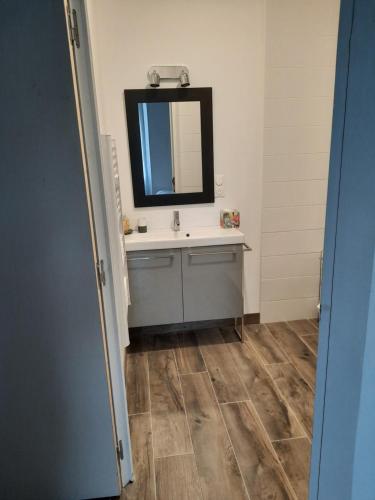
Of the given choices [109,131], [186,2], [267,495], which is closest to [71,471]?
[267,495]

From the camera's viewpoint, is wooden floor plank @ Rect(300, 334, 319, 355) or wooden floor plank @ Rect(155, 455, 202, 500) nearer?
wooden floor plank @ Rect(155, 455, 202, 500)

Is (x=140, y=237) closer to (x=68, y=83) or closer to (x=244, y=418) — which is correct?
(x=244, y=418)

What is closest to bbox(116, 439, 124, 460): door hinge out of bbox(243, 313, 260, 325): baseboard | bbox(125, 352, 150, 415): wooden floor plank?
bbox(125, 352, 150, 415): wooden floor plank

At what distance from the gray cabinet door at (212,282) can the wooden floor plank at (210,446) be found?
0.53m

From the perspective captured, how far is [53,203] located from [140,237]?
4.72ft

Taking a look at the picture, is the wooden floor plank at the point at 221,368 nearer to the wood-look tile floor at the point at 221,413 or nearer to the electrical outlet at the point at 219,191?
the wood-look tile floor at the point at 221,413

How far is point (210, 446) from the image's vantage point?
179 cm

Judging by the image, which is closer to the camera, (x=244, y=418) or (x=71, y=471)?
(x=71, y=471)

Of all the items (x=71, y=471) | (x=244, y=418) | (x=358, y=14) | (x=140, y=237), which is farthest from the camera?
(x=140, y=237)

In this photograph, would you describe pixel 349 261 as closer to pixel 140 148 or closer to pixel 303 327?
pixel 140 148

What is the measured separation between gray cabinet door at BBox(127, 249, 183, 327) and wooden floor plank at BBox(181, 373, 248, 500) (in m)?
0.51

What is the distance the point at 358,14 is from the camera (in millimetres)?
A: 736

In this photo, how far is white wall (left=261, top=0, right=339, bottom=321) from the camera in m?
2.52

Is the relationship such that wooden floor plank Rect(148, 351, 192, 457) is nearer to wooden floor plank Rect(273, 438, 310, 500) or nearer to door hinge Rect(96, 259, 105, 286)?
wooden floor plank Rect(273, 438, 310, 500)
